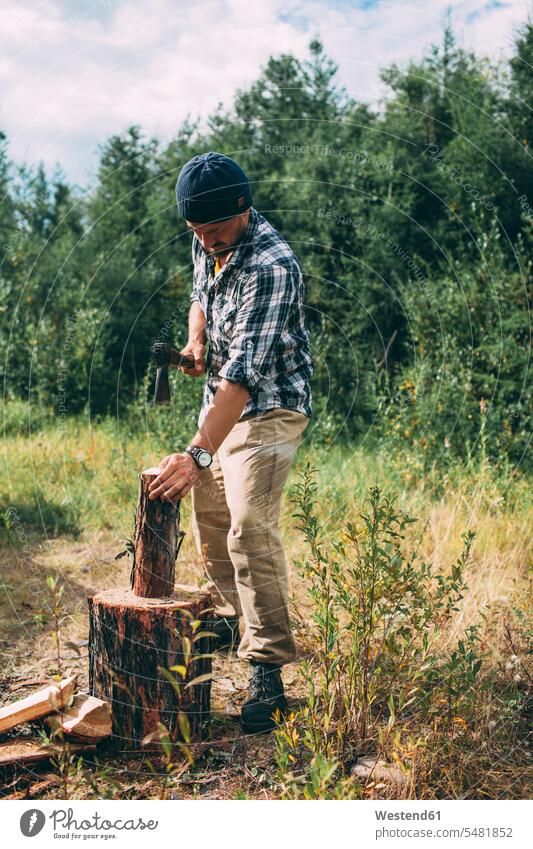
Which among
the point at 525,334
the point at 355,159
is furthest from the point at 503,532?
the point at 355,159

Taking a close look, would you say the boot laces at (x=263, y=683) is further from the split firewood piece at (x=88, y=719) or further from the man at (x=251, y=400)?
the split firewood piece at (x=88, y=719)

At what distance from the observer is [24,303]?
9.98 m

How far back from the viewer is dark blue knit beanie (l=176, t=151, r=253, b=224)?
2.92 m

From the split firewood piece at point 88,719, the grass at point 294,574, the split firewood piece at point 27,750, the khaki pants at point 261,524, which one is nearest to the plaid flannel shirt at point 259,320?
the khaki pants at point 261,524

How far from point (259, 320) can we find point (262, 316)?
0.02 m

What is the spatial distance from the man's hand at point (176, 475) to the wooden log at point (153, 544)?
0.15 metres

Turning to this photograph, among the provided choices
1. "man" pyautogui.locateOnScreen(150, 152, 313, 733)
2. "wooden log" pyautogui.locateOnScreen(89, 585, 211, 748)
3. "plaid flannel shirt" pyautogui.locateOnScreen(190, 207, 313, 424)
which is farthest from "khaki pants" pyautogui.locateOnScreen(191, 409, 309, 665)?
A: "wooden log" pyautogui.locateOnScreen(89, 585, 211, 748)

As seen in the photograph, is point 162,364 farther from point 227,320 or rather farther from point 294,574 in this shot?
point 294,574

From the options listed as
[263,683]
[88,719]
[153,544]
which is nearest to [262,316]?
[153,544]

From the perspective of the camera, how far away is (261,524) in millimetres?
3029

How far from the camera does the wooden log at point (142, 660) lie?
281cm

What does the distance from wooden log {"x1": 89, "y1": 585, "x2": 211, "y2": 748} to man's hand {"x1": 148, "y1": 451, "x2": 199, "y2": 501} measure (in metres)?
0.43

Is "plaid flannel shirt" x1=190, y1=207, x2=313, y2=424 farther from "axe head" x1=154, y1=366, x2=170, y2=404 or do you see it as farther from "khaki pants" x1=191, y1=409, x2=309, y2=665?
"axe head" x1=154, y1=366, x2=170, y2=404
